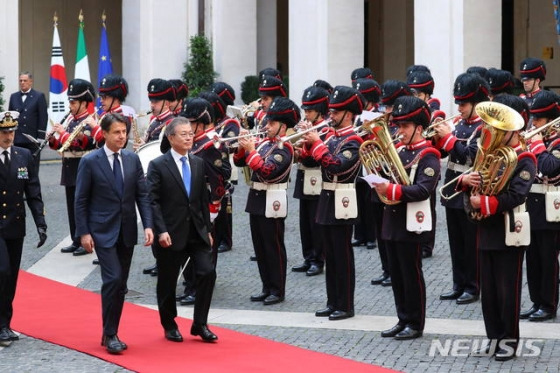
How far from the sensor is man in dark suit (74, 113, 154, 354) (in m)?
10.1

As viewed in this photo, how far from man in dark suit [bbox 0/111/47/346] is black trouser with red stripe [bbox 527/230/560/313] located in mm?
4223

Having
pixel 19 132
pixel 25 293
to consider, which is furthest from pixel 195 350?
pixel 19 132

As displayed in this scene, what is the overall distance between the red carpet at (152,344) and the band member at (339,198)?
1.07m

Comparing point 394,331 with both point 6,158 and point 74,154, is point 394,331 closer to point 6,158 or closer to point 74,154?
point 6,158

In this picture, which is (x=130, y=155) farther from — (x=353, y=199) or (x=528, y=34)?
(x=528, y=34)

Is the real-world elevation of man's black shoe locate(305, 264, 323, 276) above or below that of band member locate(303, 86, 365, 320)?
below

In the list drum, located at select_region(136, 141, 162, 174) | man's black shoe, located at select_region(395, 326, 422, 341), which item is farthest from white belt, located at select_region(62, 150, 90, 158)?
man's black shoe, located at select_region(395, 326, 422, 341)

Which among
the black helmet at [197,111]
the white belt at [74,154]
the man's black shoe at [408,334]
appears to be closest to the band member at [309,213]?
the black helmet at [197,111]

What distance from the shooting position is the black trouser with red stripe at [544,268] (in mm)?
11164

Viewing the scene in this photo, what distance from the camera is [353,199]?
1151cm

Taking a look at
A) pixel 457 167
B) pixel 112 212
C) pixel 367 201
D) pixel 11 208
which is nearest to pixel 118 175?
pixel 112 212

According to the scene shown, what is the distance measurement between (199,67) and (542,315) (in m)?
17.6

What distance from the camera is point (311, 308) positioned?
12023 mm

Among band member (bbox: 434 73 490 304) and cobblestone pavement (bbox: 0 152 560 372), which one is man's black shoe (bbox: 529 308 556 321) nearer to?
cobblestone pavement (bbox: 0 152 560 372)
